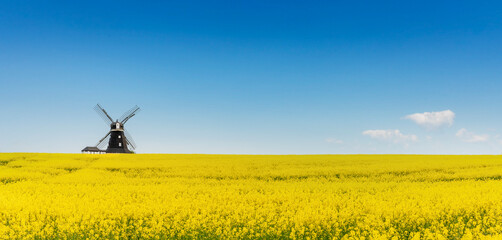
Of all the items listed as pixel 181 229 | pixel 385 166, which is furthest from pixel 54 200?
pixel 385 166

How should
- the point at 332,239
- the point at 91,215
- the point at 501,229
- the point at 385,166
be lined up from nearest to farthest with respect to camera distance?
the point at 332,239
the point at 501,229
the point at 91,215
the point at 385,166

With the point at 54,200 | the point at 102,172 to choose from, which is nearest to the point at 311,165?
the point at 102,172

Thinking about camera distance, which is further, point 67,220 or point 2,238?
point 67,220

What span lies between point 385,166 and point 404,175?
3.12 metres

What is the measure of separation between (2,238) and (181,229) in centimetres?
460

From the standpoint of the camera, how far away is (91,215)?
460 inches

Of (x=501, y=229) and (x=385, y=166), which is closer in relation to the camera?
(x=501, y=229)

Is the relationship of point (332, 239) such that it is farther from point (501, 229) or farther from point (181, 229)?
point (501, 229)

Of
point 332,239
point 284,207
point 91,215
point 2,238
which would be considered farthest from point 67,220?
point 332,239

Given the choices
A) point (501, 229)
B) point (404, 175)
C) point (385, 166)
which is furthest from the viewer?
point (385, 166)

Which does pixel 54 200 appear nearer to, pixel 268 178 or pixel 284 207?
pixel 284 207

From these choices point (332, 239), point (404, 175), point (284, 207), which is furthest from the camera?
point (404, 175)

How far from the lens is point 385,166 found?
26.9 meters

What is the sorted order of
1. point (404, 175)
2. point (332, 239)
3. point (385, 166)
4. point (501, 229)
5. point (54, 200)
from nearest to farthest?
point (332, 239)
point (501, 229)
point (54, 200)
point (404, 175)
point (385, 166)
